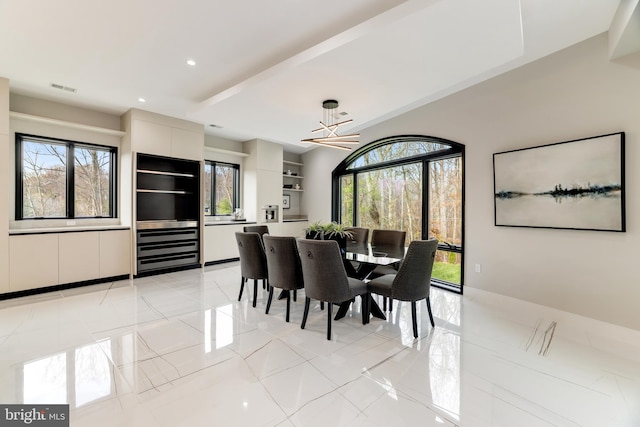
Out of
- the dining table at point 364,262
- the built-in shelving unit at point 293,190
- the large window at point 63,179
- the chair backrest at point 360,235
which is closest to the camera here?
the dining table at point 364,262

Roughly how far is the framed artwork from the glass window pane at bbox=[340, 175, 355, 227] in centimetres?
316

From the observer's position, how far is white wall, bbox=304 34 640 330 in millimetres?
2756

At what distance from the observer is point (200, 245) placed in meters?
5.67

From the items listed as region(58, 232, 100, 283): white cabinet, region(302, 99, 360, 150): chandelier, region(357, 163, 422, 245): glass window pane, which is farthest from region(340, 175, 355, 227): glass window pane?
region(58, 232, 100, 283): white cabinet

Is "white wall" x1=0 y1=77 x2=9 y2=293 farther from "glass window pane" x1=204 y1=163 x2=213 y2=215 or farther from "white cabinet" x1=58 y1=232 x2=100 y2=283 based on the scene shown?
"glass window pane" x1=204 y1=163 x2=213 y2=215

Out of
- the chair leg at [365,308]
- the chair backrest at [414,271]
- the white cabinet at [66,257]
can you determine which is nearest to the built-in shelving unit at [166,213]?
the white cabinet at [66,257]

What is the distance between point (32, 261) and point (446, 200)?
20.5 feet

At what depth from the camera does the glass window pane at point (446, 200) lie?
14.3 ft

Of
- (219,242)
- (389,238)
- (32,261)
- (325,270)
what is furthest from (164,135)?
(389,238)

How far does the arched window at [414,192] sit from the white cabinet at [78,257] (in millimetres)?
4758

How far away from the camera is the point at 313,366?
225 cm

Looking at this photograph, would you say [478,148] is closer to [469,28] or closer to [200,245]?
→ [469,28]

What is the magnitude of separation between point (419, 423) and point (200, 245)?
5069 mm

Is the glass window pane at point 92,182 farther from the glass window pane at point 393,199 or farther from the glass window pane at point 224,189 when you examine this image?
the glass window pane at point 393,199
